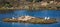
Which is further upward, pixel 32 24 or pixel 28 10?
pixel 28 10

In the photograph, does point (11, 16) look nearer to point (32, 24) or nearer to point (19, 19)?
point (19, 19)

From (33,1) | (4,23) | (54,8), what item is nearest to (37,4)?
(33,1)

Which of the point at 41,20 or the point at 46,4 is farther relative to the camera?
the point at 46,4

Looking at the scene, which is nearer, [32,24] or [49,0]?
[32,24]

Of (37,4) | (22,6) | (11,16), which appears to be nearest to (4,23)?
(11,16)

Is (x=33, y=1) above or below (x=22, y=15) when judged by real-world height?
above

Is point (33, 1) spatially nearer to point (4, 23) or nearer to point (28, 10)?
point (28, 10)

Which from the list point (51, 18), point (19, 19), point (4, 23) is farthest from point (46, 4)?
point (4, 23)
